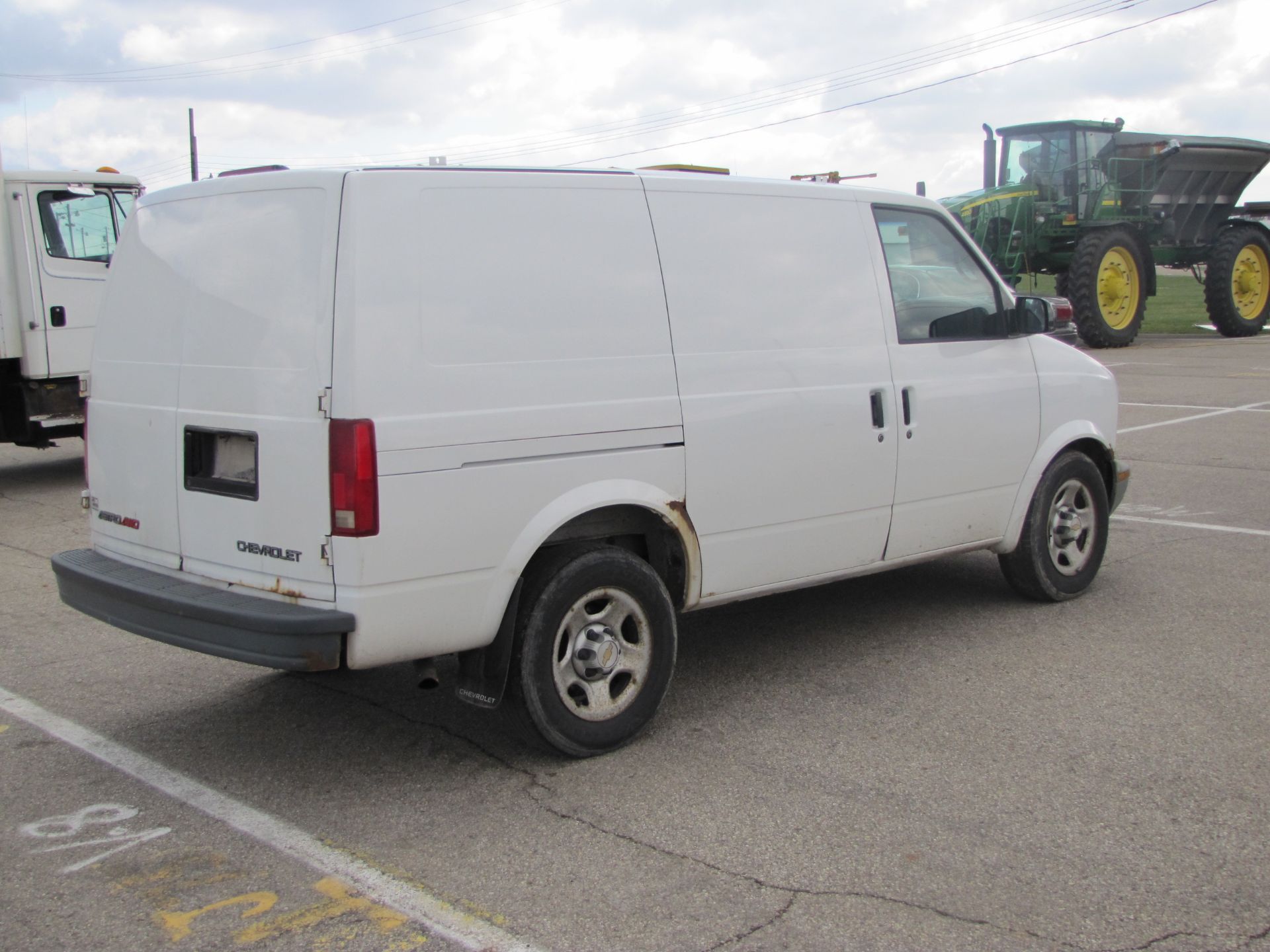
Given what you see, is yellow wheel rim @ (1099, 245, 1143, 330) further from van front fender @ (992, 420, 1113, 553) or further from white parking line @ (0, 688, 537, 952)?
white parking line @ (0, 688, 537, 952)

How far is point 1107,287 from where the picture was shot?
21.1 metres

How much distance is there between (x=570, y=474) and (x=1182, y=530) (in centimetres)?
524

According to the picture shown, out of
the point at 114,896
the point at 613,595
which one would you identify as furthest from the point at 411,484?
the point at 114,896

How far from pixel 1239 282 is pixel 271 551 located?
2350cm

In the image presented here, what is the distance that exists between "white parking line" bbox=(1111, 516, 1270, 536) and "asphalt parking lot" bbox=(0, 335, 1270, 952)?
1.51 m

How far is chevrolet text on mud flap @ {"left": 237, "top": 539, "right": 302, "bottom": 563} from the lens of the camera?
13.1 feet

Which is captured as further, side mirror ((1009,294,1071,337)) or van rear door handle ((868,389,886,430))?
side mirror ((1009,294,1071,337))

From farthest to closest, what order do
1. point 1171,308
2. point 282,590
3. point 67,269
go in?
point 1171,308 < point 67,269 < point 282,590

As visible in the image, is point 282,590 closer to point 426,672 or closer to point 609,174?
point 426,672

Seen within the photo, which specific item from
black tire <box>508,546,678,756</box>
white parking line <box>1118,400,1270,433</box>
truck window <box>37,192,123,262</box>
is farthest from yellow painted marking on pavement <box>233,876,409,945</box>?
white parking line <box>1118,400,1270,433</box>

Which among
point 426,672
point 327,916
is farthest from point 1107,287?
point 327,916

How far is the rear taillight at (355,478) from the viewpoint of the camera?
3.82m

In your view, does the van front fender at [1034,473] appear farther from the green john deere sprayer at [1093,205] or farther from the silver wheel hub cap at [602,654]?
the green john deere sprayer at [1093,205]

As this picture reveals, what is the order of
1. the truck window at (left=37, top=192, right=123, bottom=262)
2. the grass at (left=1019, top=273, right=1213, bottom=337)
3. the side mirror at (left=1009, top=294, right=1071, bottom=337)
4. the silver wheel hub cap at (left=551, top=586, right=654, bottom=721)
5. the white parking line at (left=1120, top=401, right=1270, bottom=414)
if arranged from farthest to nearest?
1. the grass at (left=1019, top=273, right=1213, bottom=337)
2. the white parking line at (left=1120, top=401, right=1270, bottom=414)
3. the truck window at (left=37, top=192, right=123, bottom=262)
4. the side mirror at (left=1009, top=294, right=1071, bottom=337)
5. the silver wheel hub cap at (left=551, top=586, right=654, bottom=721)
